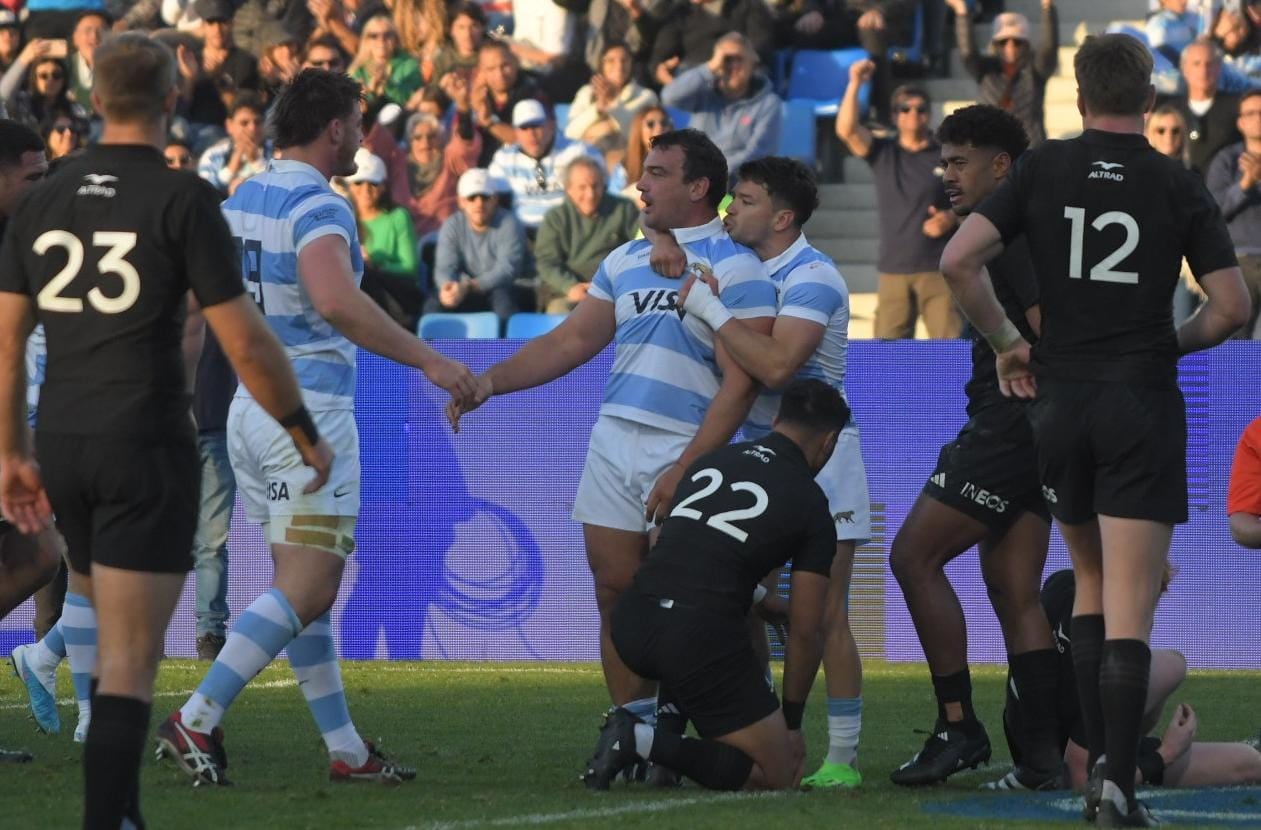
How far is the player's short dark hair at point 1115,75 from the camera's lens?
6.31 metres

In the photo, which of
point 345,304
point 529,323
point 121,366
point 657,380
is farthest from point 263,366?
point 529,323

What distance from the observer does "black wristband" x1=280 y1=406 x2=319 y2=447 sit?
545 centimetres

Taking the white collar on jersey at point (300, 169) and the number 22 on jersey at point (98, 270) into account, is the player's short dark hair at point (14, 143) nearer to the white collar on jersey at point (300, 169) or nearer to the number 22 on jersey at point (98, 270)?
the white collar on jersey at point (300, 169)

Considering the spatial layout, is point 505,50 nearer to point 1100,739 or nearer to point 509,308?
point 509,308

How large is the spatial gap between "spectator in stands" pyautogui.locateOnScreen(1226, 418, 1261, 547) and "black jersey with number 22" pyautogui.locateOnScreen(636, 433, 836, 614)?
7.33 ft

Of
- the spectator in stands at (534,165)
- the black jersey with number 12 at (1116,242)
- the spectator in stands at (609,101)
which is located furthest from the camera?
the spectator in stands at (609,101)

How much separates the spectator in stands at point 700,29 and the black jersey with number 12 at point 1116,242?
11016 mm

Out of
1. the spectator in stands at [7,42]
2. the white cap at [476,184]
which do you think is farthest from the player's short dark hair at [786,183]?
the spectator in stands at [7,42]

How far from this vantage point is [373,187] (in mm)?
15742

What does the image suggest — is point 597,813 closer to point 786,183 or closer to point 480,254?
point 786,183

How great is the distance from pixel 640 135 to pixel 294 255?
28.1ft

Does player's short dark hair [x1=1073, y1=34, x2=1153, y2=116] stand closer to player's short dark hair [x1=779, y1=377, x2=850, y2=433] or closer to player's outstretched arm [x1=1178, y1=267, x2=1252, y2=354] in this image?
player's outstretched arm [x1=1178, y1=267, x2=1252, y2=354]

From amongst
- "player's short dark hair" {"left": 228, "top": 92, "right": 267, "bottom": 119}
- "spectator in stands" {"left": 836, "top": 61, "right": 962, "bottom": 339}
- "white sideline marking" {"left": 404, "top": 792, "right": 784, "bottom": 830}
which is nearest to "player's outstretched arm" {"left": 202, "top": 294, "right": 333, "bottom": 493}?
"white sideline marking" {"left": 404, "top": 792, "right": 784, "bottom": 830}

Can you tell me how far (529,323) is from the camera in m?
15.0
